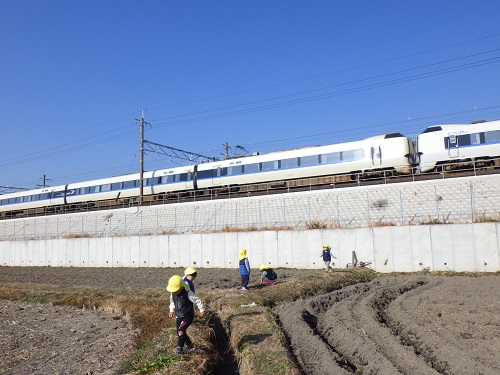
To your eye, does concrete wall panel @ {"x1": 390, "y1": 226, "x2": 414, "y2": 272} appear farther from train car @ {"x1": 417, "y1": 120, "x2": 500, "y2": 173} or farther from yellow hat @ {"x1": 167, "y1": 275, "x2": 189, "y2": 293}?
yellow hat @ {"x1": 167, "y1": 275, "x2": 189, "y2": 293}

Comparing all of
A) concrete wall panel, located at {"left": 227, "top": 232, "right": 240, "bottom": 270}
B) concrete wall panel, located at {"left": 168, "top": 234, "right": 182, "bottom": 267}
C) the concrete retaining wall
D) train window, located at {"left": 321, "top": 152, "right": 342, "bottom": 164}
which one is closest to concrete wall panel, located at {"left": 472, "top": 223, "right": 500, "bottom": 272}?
the concrete retaining wall

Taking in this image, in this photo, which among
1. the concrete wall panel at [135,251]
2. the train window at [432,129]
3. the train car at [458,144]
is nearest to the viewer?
the train car at [458,144]

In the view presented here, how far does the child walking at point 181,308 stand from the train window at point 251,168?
2477 centimetres

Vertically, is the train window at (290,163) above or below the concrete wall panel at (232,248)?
above

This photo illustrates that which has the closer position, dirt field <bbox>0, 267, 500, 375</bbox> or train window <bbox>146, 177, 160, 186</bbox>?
dirt field <bbox>0, 267, 500, 375</bbox>

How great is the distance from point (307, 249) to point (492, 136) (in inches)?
480

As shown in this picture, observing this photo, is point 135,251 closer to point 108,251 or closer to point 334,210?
point 108,251

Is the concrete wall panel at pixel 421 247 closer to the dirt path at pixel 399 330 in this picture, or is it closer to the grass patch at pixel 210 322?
the grass patch at pixel 210 322

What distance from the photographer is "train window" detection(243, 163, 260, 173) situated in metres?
32.1

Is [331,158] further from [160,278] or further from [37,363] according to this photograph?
[37,363]

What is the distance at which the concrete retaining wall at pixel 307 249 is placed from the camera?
17.3 meters

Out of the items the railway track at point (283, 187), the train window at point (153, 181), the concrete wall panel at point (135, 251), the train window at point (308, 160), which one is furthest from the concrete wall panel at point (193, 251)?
the train window at point (153, 181)

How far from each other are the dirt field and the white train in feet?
35.4

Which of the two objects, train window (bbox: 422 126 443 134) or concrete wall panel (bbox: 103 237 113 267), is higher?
train window (bbox: 422 126 443 134)
